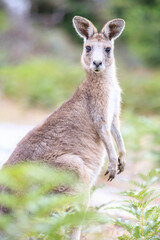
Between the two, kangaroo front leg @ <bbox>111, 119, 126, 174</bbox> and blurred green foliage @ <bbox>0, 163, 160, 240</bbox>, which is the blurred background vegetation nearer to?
kangaroo front leg @ <bbox>111, 119, 126, 174</bbox>

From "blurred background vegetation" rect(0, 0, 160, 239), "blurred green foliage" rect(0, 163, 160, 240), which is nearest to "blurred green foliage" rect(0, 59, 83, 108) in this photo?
"blurred background vegetation" rect(0, 0, 160, 239)

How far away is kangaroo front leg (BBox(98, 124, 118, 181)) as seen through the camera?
4453mm

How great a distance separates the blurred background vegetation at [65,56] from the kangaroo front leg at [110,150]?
11.2 ft

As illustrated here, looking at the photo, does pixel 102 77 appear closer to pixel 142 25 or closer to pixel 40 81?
pixel 40 81

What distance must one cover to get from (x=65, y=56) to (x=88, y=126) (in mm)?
17070

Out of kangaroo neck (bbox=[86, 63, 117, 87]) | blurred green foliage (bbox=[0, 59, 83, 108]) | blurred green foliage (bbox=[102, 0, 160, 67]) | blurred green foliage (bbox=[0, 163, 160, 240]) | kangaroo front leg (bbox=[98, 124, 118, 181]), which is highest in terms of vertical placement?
blurred green foliage (bbox=[102, 0, 160, 67])

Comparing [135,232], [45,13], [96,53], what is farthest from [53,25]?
[135,232]

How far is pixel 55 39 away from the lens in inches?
862

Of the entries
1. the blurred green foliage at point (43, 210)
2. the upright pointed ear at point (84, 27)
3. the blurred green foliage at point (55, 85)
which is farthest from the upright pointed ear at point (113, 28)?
the blurred green foliage at point (55, 85)

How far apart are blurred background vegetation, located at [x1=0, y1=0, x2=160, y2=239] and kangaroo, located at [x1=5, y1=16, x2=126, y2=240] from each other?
306 cm

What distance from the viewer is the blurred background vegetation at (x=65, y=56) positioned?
1499 cm

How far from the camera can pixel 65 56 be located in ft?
69.9

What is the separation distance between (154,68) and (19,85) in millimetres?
5772

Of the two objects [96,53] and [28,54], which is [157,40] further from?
[96,53]
